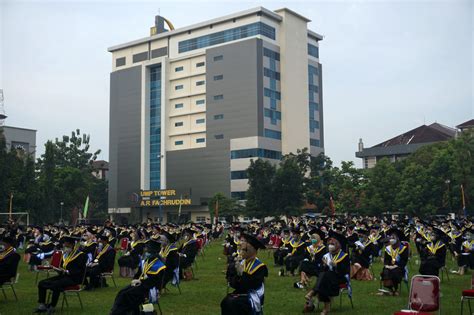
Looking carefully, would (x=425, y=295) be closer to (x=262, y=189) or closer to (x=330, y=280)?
(x=330, y=280)

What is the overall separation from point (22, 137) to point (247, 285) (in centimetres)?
8885

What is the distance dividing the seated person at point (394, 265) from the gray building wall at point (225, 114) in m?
59.3

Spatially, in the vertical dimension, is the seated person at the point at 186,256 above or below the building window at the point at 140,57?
below

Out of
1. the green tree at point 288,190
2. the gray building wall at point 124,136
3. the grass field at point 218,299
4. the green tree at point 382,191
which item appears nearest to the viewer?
the grass field at point 218,299

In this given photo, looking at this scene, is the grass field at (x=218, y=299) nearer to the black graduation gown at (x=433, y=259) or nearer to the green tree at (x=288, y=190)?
the black graduation gown at (x=433, y=259)

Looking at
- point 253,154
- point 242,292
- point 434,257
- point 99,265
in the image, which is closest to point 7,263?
point 99,265

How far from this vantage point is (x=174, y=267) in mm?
14836

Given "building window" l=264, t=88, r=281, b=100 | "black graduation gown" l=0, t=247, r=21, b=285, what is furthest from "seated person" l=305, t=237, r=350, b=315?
"building window" l=264, t=88, r=281, b=100

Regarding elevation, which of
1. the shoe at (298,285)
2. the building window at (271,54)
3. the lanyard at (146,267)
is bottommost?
the shoe at (298,285)

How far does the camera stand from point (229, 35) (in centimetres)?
7775

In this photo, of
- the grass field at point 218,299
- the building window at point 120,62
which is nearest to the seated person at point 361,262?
the grass field at point 218,299

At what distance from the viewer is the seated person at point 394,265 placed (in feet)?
46.6

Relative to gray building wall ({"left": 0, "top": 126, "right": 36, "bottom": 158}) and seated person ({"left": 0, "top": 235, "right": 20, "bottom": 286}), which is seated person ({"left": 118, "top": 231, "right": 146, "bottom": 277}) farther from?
gray building wall ({"left": 0, "top": 126, "right": 36, "bottom": 158})

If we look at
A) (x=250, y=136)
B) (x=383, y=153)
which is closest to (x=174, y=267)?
A: (x=250, y=136)
